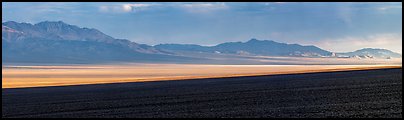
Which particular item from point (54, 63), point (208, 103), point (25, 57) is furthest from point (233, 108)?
point (25, 57)

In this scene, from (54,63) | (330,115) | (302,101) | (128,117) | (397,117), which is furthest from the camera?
(54,63)

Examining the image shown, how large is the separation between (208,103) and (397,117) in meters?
8.47

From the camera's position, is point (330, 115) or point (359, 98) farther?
point (359, 98)

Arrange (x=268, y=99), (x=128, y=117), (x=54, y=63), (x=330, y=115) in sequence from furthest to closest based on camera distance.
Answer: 1. (x=54, y=63)
2. (x=268, y=99)
3. (x=128, y=117)
4. (x=330, y=115)

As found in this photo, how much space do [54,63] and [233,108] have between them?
535 ft

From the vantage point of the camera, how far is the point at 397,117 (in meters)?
14.7

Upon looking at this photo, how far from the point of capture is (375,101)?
19.3 meters

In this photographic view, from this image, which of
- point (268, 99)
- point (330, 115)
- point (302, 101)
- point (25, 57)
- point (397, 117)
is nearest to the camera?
point (397, 117)

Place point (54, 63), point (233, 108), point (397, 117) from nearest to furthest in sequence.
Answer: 1. point (397, 117)
2. point (233, 108)
3. point (54, 63)

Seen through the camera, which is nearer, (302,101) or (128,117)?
(128,117)

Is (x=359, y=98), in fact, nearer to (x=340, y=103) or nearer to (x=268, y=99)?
(x=340, y=103)

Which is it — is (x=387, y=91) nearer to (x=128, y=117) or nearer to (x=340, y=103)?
(x=340, y=103)

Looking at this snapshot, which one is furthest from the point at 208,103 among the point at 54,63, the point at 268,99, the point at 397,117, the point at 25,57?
the point at 25,57

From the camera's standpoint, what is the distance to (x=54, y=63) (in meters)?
176
